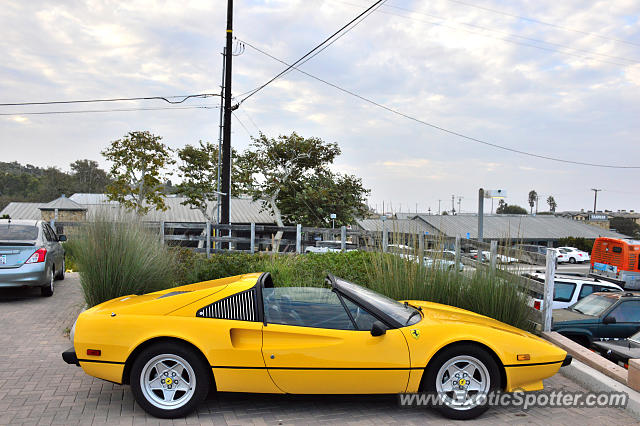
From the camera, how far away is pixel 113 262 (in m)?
6.78

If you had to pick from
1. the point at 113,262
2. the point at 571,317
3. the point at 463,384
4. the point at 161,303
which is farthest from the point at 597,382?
the point at 113,262

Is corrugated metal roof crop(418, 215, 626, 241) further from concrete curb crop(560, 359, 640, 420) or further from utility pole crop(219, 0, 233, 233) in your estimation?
concrete curb crop(560, 359, 640, 420)

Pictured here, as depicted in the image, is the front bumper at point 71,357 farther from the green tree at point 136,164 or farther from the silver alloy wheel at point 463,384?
the green tree at point 136,164

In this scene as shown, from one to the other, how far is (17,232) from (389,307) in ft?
24.8

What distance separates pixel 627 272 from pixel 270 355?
2334 cm

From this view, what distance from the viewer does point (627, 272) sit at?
2234cm

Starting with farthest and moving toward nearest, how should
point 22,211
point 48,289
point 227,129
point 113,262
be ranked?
point 22,211
point 227,129
point 48,289
point 113,262

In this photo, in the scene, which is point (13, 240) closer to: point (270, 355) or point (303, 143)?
point (270, 355)

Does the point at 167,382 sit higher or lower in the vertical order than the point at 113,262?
lower

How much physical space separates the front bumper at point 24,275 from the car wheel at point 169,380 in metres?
5.65

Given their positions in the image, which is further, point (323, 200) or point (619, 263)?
point (323, 200)

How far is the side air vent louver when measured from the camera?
4117mm

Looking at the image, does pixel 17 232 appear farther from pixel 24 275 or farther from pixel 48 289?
pixel 48 289

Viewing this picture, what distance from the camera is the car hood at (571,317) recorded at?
26.2 ft
